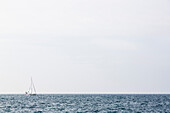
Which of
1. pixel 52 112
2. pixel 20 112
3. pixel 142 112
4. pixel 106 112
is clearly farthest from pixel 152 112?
pixel 20 112

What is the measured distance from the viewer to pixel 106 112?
71.4m

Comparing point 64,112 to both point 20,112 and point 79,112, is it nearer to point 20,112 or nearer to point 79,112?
point 79,112

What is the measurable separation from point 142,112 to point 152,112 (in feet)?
7.22

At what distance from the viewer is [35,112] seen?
70.4 meters

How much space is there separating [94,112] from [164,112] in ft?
44.9

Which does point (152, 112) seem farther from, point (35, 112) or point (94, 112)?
point (35, 112)

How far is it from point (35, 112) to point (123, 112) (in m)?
16.8

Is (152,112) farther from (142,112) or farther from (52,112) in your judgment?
(52,112)

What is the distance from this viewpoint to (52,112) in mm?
70250

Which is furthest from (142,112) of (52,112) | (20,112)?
(20,112)

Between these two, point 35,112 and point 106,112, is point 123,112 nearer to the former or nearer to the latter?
point 106,112

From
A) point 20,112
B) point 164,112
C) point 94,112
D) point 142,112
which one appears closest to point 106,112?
point 94,112

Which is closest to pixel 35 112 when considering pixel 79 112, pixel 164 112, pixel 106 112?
pixel 79 112

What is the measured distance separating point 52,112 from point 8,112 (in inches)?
330
